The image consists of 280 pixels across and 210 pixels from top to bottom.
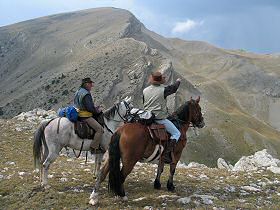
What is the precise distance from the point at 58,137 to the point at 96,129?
133cm

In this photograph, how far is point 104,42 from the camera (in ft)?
455

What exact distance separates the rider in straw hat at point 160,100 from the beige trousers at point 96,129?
A: 1801 mm

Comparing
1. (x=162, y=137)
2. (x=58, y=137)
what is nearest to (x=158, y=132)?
(x=162, y=137)

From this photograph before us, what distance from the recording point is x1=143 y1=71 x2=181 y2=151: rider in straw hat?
1243 centimetres

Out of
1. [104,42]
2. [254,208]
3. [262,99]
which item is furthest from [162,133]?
[262,99]

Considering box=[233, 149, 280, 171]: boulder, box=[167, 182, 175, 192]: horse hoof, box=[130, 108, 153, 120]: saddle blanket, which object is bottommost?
box=[233, 149, 280, 171]: boulder

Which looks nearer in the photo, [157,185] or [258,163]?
[157,185]

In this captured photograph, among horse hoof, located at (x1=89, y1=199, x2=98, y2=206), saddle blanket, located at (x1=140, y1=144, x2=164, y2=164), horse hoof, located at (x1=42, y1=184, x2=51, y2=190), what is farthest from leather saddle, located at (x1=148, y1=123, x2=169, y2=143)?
horse hoof, located at (x1=42, y1=184, x2=51, y2=190)

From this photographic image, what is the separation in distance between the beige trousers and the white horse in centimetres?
21

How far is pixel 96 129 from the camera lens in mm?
13016

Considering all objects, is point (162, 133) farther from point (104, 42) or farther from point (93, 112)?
point (104, 42)

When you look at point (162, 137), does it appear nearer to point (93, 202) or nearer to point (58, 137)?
point (93, 202)

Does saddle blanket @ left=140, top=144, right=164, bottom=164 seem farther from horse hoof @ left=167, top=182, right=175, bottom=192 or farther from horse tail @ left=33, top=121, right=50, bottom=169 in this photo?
horse tail @ left=33, top=121, right=50, bottom=169

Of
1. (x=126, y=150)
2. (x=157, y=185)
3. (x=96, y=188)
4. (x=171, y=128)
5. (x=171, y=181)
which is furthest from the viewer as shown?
(x=157, y=185)
